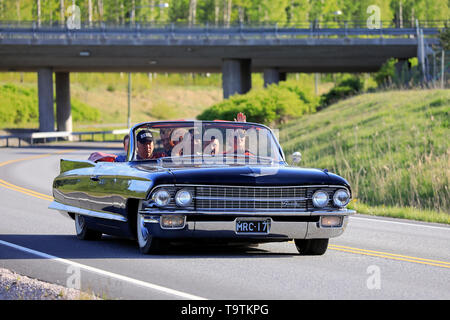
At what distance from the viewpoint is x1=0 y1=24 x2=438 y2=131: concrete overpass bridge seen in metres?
56.7

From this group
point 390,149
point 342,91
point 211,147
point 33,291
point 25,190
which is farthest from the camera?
point 342,91

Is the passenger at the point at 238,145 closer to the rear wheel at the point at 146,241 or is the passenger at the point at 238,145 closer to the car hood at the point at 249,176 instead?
the car hood at the point at 249,176

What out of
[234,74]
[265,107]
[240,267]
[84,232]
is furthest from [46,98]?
[240,267]

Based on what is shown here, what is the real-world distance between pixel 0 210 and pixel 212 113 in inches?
1331

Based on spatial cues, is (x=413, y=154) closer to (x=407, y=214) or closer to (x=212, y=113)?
(x=407, y=214)

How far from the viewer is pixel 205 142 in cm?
1121

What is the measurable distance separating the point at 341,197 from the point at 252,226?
3.58ft

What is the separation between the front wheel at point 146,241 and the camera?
9.91 m

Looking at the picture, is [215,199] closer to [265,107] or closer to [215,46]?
[265,107]

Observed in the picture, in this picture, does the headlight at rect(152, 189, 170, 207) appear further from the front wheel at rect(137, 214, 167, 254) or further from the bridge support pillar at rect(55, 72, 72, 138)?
the bridge support pillar at rect(55, 72, 72, 138)

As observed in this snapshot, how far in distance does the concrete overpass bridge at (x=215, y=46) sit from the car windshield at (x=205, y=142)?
4279cm

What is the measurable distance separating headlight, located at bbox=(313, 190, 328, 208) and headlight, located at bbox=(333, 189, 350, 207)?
0.12 metres

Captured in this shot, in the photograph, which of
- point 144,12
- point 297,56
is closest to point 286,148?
point 297,56

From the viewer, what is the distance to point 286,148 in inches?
1291
